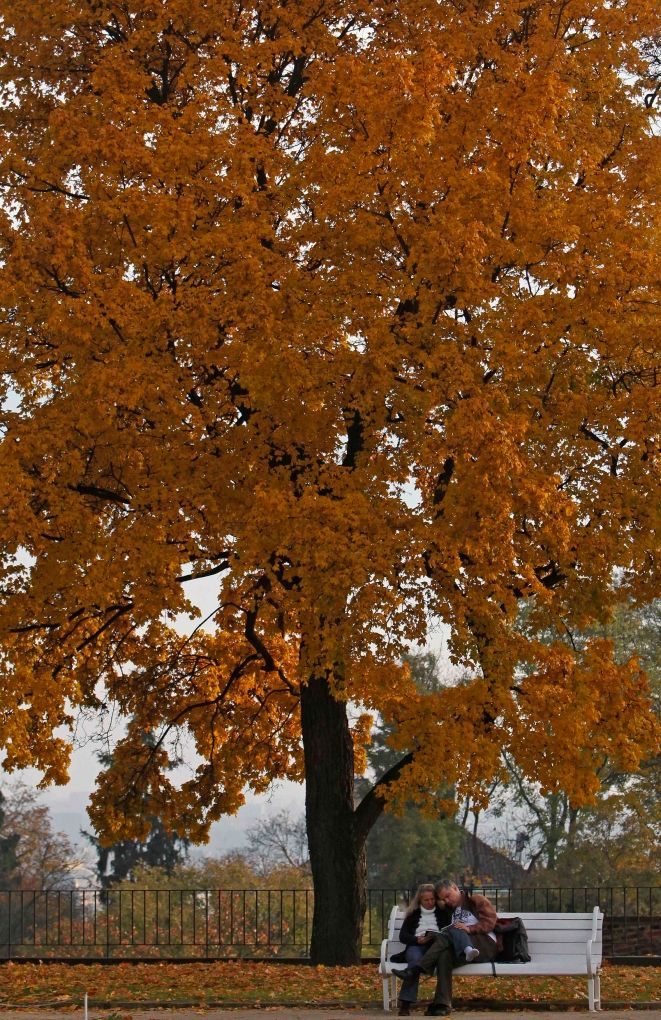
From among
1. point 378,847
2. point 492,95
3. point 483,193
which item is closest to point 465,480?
point 483,193

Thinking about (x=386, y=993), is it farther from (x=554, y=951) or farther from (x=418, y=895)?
(x=554, y=951)

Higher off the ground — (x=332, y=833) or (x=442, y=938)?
(x=332, y=833)

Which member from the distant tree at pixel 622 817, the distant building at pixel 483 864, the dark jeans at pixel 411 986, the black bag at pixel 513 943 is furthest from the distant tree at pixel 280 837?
the dark jeans at pixel 411 986

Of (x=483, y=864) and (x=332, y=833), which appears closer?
(x=332, y=833)

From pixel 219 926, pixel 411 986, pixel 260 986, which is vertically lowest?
pixel 219 926

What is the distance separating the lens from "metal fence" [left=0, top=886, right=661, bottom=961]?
1716 centimetres

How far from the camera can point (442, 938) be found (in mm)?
9602

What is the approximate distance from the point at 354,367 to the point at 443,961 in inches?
207

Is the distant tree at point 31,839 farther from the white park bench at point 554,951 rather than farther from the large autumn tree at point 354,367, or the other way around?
the white park bench at point 554,951

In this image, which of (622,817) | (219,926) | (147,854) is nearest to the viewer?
(219,926)

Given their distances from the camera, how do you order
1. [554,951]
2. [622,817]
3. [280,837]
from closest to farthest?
[554,951]
[622,817]
[280,837]

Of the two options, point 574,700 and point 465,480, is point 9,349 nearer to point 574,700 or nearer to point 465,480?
point 465,480

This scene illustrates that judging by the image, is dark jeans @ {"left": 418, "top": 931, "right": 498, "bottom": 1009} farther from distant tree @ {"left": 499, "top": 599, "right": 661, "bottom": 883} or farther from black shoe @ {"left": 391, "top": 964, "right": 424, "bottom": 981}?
distant tree @ {"left": 499, "top": 599, "right": 661, "bottom": 883}

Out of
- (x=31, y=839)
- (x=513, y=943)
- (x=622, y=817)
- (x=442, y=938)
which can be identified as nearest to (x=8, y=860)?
(x=31, y=839)
